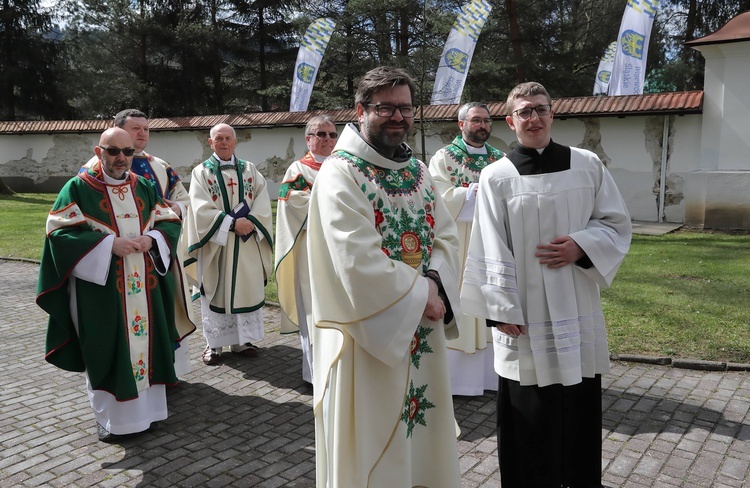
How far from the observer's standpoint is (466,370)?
4.84 m

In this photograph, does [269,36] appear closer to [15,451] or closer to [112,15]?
[112,15]

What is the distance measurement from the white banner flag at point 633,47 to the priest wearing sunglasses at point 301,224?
35.9 feet

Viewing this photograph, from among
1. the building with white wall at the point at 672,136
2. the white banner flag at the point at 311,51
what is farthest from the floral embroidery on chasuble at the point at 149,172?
the white banner flag at the point at 311,51

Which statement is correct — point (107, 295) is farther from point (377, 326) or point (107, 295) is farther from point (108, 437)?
point (377, 326)

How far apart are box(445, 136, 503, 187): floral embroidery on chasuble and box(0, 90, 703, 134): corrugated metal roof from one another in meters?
4.62

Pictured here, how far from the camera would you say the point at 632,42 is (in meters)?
13.8

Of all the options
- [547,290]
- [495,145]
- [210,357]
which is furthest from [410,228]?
[495,145]

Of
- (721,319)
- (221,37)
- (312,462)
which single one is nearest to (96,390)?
(312,462)

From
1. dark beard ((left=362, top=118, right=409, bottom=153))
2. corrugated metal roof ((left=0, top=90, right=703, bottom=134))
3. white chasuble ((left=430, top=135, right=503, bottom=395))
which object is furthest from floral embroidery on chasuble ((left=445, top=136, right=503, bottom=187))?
corrugated metal roof ((left=0, top=90, right=703, bottom=134))

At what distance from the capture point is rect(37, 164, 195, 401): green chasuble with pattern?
4059 mm

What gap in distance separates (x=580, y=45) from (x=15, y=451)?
22.1m

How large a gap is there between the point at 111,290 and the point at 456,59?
484 inches

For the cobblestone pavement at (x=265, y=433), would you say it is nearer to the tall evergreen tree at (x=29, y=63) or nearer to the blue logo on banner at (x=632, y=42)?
the blue logo on banner at (x=632, y=42)

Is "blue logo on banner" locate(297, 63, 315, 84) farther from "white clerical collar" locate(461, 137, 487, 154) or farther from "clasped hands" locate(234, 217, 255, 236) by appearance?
"white clerical collar" locate(461, 137, 487, 154)
